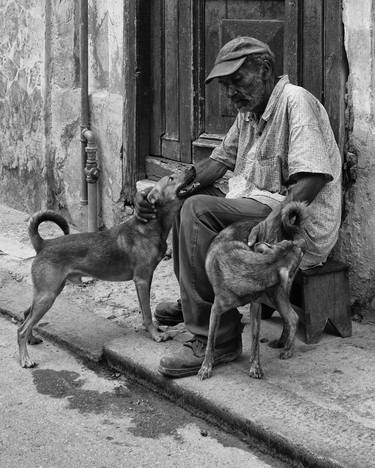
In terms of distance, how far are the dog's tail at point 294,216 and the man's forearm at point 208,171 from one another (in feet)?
3.01

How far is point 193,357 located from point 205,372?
0.45ft

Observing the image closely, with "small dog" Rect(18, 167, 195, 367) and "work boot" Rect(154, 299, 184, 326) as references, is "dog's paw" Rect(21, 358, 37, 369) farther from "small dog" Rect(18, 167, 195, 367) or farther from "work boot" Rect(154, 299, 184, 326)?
"work boot" Rect(154, 299, 184, 326)

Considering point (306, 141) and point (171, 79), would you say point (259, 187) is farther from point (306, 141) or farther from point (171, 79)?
point (171, 79)

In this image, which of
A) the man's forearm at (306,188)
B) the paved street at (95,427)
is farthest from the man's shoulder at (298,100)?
the paved street at (95,427)

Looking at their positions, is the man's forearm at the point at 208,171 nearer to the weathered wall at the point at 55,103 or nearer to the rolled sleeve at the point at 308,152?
the rolled sleeve at the point at 308,152

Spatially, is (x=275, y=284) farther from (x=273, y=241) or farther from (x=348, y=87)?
(x=348, y=87)

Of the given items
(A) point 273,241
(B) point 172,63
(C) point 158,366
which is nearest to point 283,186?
(A) point 273,241

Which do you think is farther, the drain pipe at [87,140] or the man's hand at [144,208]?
the drain pipe at [87,140]

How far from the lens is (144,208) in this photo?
5.51 meters

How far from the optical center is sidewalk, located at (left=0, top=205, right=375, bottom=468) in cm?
396

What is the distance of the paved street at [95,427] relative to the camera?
407cm

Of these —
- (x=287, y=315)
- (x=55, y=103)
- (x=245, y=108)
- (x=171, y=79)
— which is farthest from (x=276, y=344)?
(x=55, y=103)

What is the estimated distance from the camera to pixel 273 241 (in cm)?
465

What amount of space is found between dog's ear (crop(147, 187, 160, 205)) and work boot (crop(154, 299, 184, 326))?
0.66m
